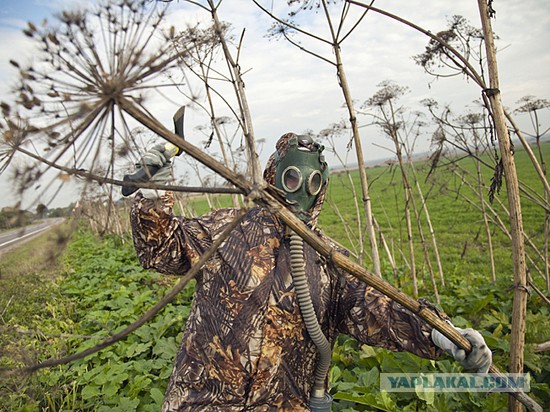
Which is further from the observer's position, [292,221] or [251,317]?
[251,317]

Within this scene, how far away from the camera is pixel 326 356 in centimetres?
227

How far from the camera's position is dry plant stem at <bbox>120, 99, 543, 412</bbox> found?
104 centimetres

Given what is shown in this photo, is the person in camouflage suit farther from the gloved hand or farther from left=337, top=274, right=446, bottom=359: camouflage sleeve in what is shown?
the gloved hand

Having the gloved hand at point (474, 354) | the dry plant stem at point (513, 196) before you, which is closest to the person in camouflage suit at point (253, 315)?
the gloved hand at point (474, 354)

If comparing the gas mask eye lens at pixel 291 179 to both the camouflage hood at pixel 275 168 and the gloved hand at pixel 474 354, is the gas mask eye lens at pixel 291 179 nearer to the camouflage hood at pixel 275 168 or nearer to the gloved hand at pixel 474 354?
the camouflage hood at pixel 275 168

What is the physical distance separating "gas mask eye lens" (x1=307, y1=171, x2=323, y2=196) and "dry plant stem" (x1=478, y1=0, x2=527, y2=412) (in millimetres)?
835

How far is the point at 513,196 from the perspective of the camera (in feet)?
6.50

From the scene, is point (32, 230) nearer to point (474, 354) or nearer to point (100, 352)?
point (474, 354)

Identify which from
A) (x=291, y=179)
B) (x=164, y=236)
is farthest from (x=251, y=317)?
(x=291, y=179)

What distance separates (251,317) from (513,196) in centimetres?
135

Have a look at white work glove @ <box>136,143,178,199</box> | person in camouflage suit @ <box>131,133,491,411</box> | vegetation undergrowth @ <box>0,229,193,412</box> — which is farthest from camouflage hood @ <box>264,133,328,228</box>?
vegetation undergrowth @ <box>0,229,193,412</box>

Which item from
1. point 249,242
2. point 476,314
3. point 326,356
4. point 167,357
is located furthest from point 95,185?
point 476,314

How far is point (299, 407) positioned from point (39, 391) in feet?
8.15

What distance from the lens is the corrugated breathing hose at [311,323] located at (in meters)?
2.09
